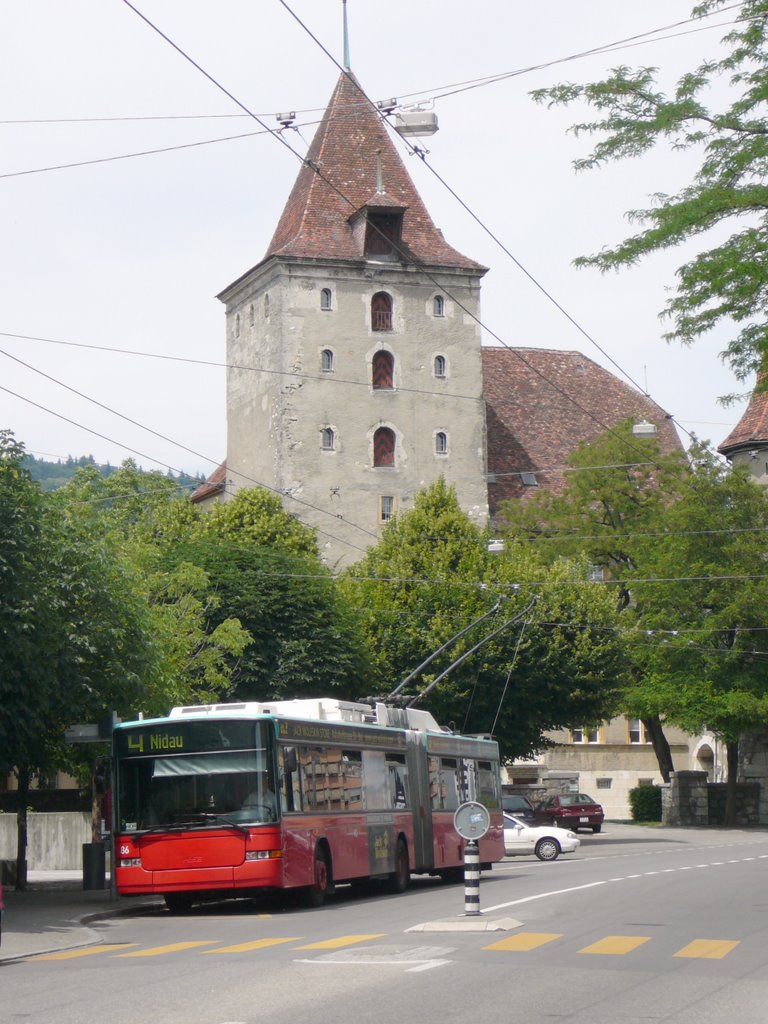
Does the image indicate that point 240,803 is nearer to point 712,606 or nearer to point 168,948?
point 168,948

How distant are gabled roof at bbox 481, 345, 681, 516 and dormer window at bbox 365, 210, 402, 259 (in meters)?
8.25

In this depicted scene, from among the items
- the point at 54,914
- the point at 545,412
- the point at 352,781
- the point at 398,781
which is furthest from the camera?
the point at 545,412

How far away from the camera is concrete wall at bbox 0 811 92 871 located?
37.9 m

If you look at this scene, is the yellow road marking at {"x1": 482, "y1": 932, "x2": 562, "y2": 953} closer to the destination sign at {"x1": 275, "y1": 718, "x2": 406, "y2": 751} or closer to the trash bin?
the destination sign at {"x1": 275, "y1": 718, "x2": 406, "y2": 751}

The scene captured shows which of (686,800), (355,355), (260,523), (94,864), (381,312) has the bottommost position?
(94,864)

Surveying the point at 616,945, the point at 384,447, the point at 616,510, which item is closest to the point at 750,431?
the point at 616,510

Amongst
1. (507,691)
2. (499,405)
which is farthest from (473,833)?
(499,405)

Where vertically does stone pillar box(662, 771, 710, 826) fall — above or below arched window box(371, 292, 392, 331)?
below

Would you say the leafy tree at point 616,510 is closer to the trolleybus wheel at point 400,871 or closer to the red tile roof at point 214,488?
the red tile roof at point 214,488

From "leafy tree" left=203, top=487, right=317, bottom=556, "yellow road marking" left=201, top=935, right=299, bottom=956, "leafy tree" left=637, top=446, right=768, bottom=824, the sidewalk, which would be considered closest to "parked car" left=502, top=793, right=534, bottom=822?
"leafy tree" left=637, top=446, right=768, bottom=824

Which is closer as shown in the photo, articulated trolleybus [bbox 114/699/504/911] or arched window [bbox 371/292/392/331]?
articulated trolleybus [bbox 114/699/504/911]

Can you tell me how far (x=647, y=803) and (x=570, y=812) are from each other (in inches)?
388

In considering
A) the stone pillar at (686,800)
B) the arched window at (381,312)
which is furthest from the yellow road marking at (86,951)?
the arched window at (381,312)

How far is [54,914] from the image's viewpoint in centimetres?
2266
